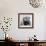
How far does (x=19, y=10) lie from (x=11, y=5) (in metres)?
0.33

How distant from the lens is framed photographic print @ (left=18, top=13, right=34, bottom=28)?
477cm

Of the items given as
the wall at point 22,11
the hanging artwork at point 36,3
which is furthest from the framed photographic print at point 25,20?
the hanging artwork at point 36,3

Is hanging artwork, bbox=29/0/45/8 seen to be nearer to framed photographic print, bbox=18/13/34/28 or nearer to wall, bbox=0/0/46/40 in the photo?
wall, bbox=0/0/46/40

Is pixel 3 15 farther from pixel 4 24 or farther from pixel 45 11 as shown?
pixel 45 11

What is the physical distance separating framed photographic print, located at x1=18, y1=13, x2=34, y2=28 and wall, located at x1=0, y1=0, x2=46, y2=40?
106 mm

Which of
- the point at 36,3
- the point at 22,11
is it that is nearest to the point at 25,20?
the point at 22,11

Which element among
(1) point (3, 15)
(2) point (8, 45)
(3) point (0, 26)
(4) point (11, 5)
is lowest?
(2) point (8, 45)

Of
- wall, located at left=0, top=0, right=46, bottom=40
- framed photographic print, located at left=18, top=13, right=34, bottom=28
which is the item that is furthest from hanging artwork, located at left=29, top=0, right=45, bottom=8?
framed photographic print, located at left=18, top=13, right=34, bottom=28

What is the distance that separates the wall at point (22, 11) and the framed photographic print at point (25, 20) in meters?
0.11

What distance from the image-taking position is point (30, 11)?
479 cm

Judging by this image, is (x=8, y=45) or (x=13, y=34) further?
(x=13, y=34)

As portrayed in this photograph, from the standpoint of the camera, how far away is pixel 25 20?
481 centimetres

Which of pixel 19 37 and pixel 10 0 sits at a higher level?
pixel 10 0

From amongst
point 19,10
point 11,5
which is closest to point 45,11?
point 19,10
